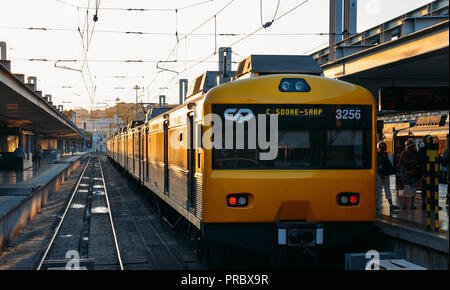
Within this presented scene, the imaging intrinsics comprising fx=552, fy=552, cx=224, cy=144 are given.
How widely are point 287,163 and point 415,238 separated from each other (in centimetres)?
205

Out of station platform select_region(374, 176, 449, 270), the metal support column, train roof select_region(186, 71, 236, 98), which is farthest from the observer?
train roof select_region(186, 71, 236, 98)

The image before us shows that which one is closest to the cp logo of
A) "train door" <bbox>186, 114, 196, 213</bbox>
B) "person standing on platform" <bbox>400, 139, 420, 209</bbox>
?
"train door" <bbox>186, 114, 196, 213</bbox>

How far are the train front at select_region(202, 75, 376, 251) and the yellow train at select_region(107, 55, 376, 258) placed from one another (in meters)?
0.01

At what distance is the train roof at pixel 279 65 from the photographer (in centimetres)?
954

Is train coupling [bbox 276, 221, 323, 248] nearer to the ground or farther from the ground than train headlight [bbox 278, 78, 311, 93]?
nearer to the ground

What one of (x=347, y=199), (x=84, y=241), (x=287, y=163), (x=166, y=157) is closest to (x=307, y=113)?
(x=287, y=163)

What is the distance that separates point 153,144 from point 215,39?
5.56m

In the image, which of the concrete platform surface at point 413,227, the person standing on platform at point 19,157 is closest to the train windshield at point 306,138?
the concrete platform surface at point 413,227

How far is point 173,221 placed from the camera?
1367 cm

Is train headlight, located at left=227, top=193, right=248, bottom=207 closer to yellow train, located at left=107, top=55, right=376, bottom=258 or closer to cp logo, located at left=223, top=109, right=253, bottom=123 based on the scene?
yellow train, located at left=107, top=55, right=376, bottom=258

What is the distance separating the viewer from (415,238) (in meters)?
7.68

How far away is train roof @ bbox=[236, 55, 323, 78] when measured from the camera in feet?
31.3

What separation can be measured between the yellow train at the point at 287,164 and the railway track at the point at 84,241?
2.67 m

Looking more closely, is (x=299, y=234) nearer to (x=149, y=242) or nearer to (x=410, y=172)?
(x=410, y=172)
